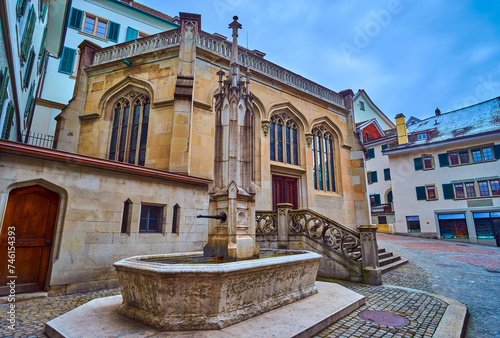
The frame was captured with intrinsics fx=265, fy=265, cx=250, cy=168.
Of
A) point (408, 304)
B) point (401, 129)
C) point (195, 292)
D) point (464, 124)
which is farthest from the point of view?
point (401, 129)

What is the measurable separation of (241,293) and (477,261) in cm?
1298

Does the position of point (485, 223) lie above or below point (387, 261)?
above

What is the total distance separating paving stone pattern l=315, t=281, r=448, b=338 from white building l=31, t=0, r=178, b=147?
714 inches

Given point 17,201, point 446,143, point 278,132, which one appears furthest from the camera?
point 446,143

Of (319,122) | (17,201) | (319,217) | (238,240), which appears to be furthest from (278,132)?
(17,201)

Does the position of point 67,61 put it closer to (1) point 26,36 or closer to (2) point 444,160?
(1) point 26,36

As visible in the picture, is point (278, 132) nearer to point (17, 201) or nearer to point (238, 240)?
point (238, 240)

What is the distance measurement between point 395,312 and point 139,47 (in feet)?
43.1

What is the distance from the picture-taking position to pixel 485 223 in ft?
70.6

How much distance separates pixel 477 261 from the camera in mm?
11578

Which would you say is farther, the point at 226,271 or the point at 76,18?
the point at 76,18

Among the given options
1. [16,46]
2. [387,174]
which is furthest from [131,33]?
[387,174]

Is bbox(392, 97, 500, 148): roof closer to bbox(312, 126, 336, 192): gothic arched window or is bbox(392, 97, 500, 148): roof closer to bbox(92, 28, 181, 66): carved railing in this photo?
bbox(312, 126, 336, 192): gothic arched window

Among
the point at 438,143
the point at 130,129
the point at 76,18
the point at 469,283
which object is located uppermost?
the point at 76,18
